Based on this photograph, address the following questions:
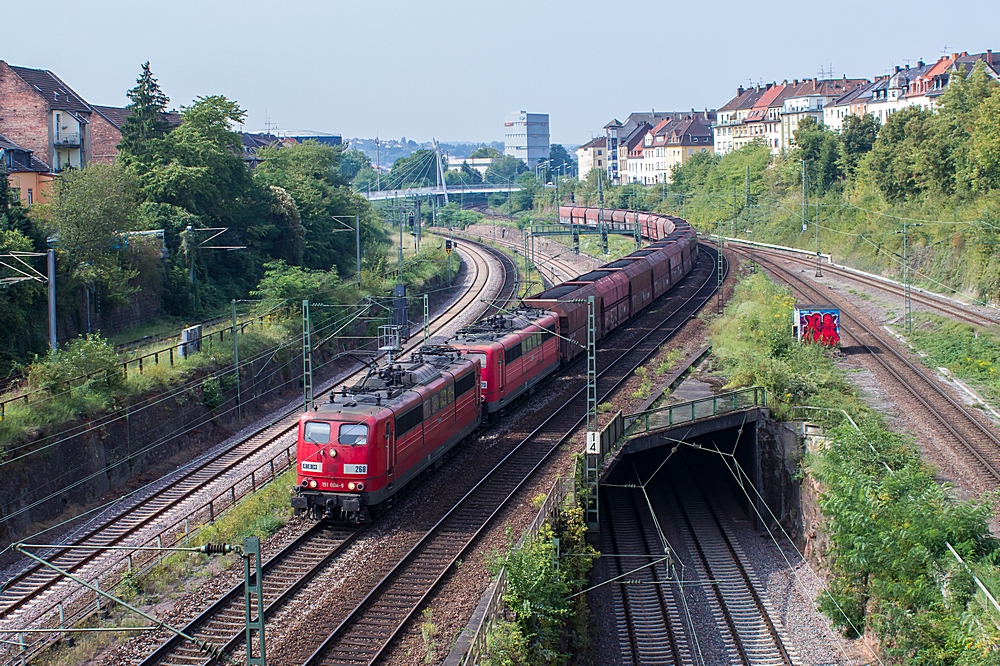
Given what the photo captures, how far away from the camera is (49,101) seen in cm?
5578

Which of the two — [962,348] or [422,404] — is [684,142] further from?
[422,404]

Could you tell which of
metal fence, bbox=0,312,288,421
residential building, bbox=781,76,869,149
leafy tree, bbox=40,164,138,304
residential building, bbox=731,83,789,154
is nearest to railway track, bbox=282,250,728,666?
metal fence, bbox=0,312,288,421

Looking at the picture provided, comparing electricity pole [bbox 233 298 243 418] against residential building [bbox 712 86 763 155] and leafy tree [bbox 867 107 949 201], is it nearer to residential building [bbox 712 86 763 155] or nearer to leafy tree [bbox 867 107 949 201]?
leafy tree [bbox 867 107 949 201]

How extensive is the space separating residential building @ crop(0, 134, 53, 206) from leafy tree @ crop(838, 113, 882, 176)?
63.2m

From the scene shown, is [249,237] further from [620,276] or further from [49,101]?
[620,276]

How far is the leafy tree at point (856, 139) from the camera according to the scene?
84312mm

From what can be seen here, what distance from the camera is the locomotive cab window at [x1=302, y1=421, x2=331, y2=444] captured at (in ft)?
76.2

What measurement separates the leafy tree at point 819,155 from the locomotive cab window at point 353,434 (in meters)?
73.7

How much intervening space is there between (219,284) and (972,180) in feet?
145

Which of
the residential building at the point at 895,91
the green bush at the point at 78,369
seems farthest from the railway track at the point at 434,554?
the residential building at the point at 895,91

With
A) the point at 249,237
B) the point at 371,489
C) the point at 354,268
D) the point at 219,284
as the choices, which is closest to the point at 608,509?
the point at 371,489

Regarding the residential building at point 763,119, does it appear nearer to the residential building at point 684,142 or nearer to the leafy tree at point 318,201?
the residential building at point 684,142

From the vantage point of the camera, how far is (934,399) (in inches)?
1312

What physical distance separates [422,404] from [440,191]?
425 feet
